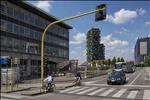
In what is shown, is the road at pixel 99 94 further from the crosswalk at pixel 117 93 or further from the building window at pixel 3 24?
the building window at pixel 3 24

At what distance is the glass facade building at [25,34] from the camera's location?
169ft

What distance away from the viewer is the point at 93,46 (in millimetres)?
142250

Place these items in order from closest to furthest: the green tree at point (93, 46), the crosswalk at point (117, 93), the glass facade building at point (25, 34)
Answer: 1. the crosswalk at point (117, 93)
2. the glass facade building at point (25, 34)
3. the green tree at point (93, 46)

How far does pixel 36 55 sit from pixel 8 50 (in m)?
12.1

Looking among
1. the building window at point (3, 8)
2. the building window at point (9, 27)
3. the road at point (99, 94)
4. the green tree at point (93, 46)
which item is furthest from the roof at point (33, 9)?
the green tree at point (93, 46)

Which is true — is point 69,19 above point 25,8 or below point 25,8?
below

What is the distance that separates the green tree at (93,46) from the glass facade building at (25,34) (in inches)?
2462

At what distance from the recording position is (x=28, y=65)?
58750mm

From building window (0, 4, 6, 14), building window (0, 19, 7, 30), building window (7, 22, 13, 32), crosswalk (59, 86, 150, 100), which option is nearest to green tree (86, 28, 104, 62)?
building window (7, 22, 13, 32)

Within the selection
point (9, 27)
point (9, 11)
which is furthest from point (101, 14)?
point (9, 11)

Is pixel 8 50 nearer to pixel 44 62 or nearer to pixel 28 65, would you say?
pixel 28 65

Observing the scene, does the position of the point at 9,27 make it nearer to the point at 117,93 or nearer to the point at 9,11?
the point at 9,11

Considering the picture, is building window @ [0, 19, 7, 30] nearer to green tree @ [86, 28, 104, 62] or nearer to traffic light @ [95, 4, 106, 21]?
traffic light @ [95, 4, 106, 21]

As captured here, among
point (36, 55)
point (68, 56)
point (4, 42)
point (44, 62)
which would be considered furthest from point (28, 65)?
point (44, 62)
